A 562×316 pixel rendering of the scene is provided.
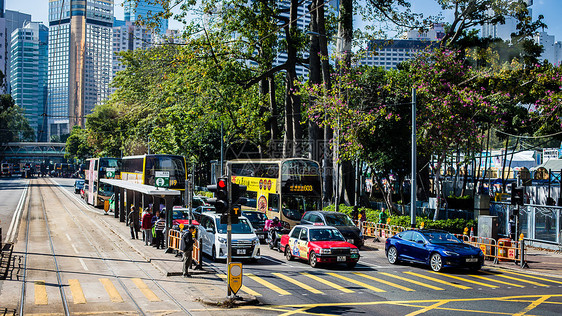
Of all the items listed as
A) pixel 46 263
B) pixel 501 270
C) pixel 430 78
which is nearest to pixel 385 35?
pixel 430 78

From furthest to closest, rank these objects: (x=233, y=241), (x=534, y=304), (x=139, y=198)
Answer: (x=139, y=198), (x=233, y=241), (x=534, y=304)

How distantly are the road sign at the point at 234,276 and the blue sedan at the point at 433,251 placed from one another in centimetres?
848

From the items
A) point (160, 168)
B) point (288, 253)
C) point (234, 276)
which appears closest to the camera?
point (234, 276)

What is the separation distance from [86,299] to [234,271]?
3.63 metres

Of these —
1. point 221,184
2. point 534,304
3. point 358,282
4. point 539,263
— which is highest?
point 221,184

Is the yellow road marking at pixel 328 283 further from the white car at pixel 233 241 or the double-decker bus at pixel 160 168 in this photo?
the double-decker bus at pixel 160 168

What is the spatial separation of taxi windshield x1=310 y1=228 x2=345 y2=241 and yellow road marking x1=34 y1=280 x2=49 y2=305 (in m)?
9.40

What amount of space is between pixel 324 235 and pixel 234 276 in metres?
7.83

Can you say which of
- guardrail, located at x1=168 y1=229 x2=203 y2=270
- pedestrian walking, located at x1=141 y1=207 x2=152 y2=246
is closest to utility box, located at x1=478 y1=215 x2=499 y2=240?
guardrail, located at x1=168 y1=229 x2=203 y2=270

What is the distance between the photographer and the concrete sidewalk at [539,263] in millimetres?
19891

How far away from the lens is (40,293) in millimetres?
13539

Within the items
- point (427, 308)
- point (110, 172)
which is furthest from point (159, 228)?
point (110, 172)

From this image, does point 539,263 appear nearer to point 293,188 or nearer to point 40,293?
point 293,188

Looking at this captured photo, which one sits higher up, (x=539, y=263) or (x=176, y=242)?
(x=176, y=242)
